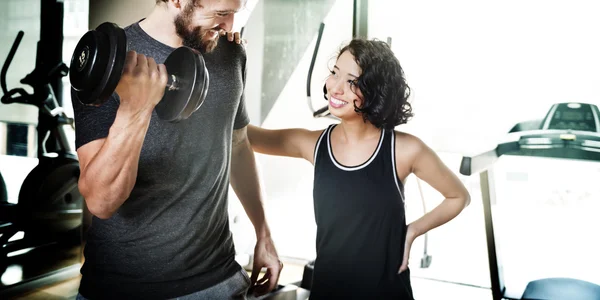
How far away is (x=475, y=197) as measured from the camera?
3123 millimetres

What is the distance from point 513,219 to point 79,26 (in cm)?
244

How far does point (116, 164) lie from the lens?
3.64 ft

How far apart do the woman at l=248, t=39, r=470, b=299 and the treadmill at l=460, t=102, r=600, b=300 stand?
31 cm

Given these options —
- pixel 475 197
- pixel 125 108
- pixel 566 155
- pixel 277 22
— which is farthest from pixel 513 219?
pixel 125 108

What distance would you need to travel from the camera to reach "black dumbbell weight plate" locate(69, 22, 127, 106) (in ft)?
3.22

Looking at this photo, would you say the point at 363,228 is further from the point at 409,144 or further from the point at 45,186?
the point at 45,186

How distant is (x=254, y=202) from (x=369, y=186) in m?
0.37

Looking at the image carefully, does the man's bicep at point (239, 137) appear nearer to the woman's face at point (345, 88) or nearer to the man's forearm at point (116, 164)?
the woman's face at point (345, 88)

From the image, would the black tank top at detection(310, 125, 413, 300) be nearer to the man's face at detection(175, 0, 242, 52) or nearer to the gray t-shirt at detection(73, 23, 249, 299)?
the gray t-shirt at detection(73, 23, 249, 299)

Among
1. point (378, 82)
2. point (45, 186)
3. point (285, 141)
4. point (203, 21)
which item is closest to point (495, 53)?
point (378, 82)

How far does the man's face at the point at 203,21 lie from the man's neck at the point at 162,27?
0.02m

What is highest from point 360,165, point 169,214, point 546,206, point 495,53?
point 495,53

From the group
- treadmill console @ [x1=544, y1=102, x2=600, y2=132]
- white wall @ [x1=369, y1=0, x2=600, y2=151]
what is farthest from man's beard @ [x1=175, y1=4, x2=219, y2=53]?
treadmill console @ [x1=544, y1=102, x2=600, y2=132]

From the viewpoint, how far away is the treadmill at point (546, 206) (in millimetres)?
2020
